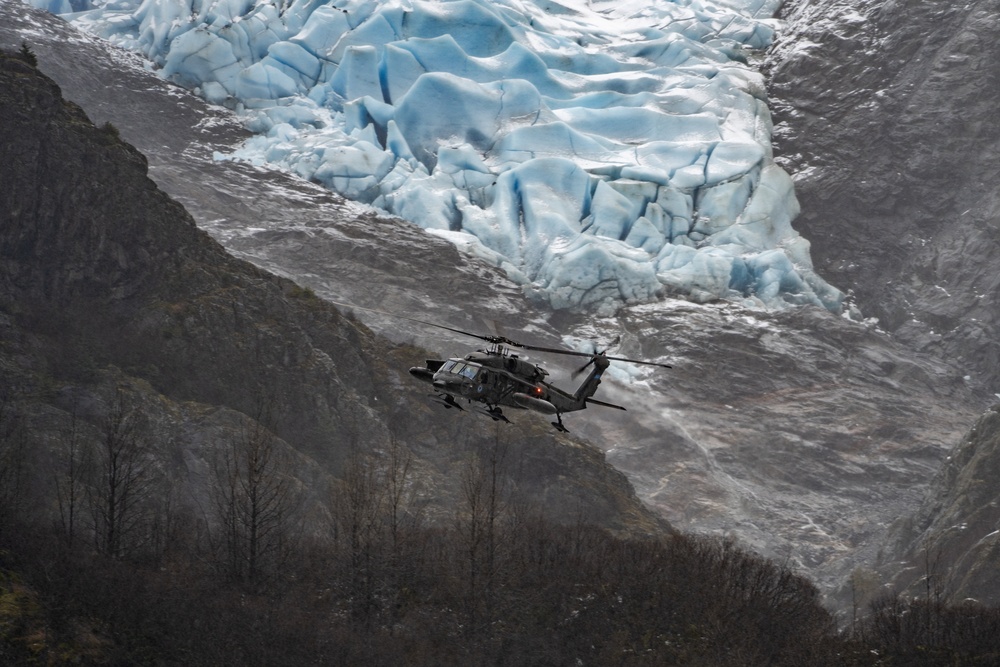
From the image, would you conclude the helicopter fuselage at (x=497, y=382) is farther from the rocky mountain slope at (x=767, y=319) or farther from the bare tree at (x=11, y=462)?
the rocky mountain slope at (x=767, y=319)

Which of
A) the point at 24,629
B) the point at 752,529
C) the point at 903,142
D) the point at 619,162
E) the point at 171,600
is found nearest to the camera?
the point at 24,629

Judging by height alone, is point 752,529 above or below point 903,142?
below

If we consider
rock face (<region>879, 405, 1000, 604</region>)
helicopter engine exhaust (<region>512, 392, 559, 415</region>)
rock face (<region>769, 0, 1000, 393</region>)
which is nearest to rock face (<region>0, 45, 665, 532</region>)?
rock face (<region>879, 405, 1000, 604</region>)

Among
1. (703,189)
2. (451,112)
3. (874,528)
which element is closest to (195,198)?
(451,112)

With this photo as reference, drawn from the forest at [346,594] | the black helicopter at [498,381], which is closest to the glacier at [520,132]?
the forest at [346,594]

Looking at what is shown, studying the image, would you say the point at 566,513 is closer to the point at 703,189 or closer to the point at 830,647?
the point at 830,647

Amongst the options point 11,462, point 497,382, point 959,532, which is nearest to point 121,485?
point 11,462

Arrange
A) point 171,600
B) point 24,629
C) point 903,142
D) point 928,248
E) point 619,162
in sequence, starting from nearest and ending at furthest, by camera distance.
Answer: point 24,629
point 171,600
point 619,162
point 928,248
point 903,142
